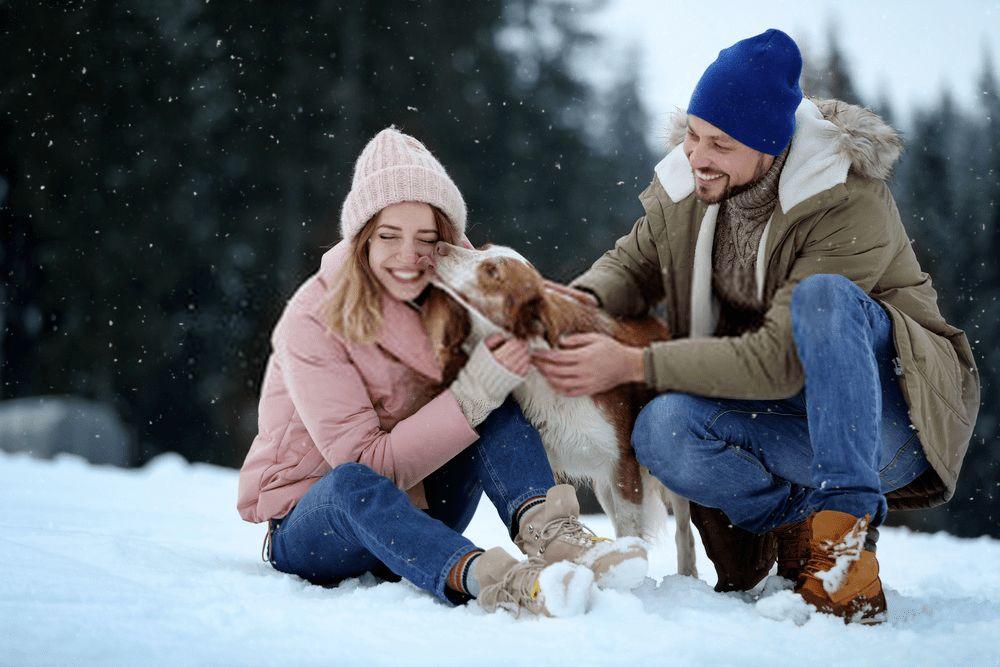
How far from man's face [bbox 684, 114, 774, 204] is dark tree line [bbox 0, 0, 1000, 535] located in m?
8.47

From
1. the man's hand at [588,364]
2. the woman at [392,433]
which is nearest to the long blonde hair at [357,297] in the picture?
the woman at [392,433]

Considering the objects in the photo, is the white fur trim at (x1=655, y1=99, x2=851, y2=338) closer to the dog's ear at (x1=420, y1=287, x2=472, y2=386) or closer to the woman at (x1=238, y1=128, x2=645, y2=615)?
the woman at (x1=238, y1=128, x2=645, y2=615)

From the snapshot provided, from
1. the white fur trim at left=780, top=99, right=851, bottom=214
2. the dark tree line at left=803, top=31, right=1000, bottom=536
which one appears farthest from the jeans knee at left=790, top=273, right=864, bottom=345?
the dark tree line at left=803, top=31, right=1000, bottom=536

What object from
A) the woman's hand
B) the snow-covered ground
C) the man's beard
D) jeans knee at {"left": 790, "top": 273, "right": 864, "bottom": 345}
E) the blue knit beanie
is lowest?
the snow-covered ground

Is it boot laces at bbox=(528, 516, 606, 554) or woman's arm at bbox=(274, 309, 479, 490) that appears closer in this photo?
boot laces at bbox=(528, 516, 606, 554)

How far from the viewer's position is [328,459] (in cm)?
277

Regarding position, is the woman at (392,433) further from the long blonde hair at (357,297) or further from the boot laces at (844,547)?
the boot laces at (844,547)

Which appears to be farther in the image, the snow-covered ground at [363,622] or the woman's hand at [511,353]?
the woman's hand at [511,353]

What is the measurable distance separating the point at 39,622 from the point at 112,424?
401 inches

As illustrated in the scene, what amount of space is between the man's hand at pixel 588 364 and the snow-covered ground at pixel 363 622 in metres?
0.61

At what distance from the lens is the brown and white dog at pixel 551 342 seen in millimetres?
3020

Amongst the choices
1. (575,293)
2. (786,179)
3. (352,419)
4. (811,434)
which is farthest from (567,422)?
(786,179)

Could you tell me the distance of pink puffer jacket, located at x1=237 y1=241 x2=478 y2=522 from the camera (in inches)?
108

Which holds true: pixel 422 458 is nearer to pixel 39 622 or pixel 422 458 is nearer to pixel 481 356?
pixel 481 356
